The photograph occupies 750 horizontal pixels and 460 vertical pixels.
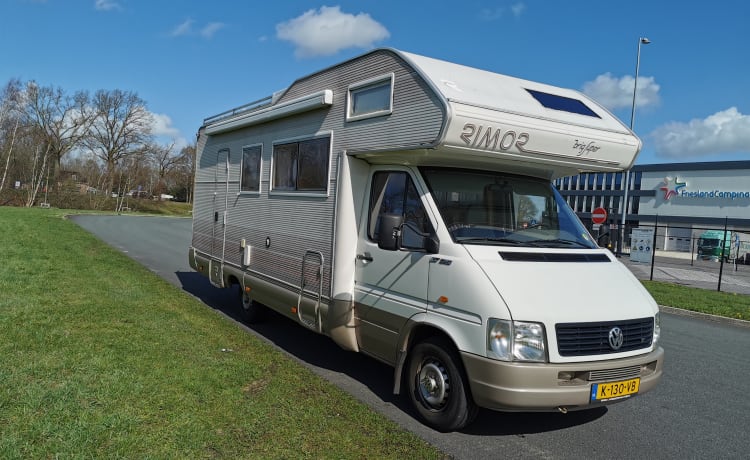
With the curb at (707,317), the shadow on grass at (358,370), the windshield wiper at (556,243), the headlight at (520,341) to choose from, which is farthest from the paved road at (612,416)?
the curb at (707,317)

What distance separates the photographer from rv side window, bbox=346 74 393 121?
5.12 m

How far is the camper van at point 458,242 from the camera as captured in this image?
4.09 meters

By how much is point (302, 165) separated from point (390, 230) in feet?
7.03

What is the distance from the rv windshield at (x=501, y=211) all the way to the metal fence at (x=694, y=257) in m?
11.1

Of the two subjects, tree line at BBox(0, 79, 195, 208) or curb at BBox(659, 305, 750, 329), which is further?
tree line at BBox(0, 79, 195, 208)

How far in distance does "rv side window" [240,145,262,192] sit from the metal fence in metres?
12.2

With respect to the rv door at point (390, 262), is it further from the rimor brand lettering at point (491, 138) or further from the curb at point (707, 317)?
the curb at point (707, 317)

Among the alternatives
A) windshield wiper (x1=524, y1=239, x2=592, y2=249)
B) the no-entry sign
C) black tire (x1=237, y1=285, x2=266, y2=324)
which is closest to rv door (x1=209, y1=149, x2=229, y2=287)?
black tire (x1=237, y1=285, x2=266, y2=324)

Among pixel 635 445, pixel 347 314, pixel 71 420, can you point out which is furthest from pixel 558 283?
pixel 71 420

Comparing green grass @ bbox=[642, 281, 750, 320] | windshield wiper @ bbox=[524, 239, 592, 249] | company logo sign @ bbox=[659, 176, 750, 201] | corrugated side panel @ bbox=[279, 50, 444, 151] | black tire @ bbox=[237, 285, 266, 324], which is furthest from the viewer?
company logo sign @ bbox=[659, 176, 750, 201]

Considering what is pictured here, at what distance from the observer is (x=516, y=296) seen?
4.08 meters

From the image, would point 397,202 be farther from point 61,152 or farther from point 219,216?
point 61,152

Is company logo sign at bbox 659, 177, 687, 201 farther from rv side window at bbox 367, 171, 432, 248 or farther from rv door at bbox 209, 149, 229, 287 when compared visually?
rv side window at bbox 367, 171, 432, 248

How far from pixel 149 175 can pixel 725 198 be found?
62.4m
